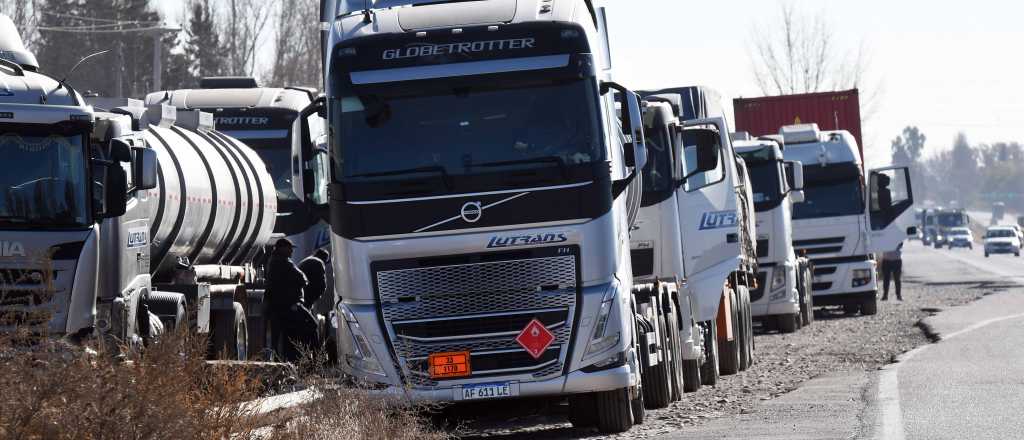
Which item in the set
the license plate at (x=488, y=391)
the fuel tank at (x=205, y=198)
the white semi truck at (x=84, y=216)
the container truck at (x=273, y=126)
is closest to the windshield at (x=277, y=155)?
the container truck at (x=273, y=126)

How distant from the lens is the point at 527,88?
12.8 meters

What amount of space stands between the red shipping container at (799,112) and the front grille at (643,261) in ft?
65.9

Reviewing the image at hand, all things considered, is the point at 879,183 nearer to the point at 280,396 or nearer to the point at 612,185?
the point at 612,185

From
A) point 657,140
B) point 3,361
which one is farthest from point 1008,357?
point 3,361

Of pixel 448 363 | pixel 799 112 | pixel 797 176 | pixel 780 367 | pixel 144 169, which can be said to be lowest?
pixel 780 367

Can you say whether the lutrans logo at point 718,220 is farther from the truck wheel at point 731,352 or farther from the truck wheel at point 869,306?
the truck wheel at point 869,306

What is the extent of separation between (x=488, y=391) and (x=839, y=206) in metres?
22.3

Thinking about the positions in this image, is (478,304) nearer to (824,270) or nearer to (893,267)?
(824,270)

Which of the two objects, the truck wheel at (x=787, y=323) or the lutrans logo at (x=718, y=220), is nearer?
the lutrans logo at (x=718, y=220)

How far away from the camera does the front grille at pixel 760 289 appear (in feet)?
93.6

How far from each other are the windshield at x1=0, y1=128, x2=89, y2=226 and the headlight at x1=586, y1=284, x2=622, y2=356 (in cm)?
436

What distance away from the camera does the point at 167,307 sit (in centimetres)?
1652

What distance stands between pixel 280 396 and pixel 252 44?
201 feet

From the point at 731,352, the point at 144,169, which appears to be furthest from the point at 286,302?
the point at 731,352
